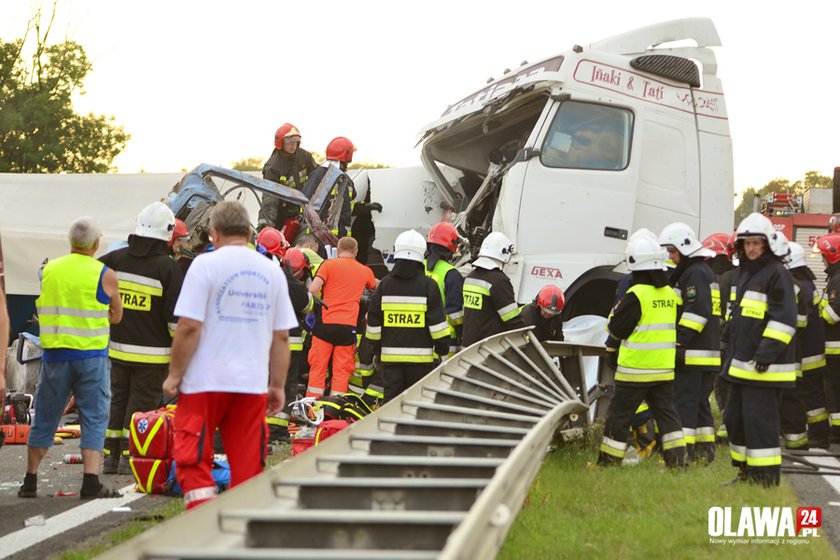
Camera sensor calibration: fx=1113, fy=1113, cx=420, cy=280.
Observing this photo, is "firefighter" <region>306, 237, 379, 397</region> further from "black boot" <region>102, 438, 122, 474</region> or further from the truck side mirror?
"black boot" <region>102, 438, 122, 474</region>

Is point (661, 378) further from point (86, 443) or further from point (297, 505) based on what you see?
point (297, 505)

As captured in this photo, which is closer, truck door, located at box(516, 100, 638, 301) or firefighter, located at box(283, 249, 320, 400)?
firefighter, located at box(283, 249, 320, 400)

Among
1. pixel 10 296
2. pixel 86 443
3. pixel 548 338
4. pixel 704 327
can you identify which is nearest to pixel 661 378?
pixel 704 327

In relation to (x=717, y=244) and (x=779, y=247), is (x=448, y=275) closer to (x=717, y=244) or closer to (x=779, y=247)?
(x=717, y=244)

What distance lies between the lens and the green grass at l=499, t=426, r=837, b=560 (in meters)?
5.84

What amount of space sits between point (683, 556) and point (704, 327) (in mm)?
3403

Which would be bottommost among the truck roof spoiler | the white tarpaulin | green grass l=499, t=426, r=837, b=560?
green grass l=499, t=426, r=837, b=560

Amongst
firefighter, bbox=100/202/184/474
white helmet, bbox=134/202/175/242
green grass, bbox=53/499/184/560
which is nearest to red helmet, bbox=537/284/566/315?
firefighter, bbox=100/202/184/474

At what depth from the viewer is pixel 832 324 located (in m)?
10.5

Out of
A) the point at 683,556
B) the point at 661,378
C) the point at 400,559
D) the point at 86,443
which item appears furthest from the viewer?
the point at 661,378

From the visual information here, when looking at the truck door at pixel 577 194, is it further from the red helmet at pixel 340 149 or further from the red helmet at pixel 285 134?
the red helmet at pixel 285 134

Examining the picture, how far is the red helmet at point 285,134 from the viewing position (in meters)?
12.2

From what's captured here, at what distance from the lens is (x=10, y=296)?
15.6 m

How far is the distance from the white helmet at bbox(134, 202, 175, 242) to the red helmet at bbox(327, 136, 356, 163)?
14.6ft
